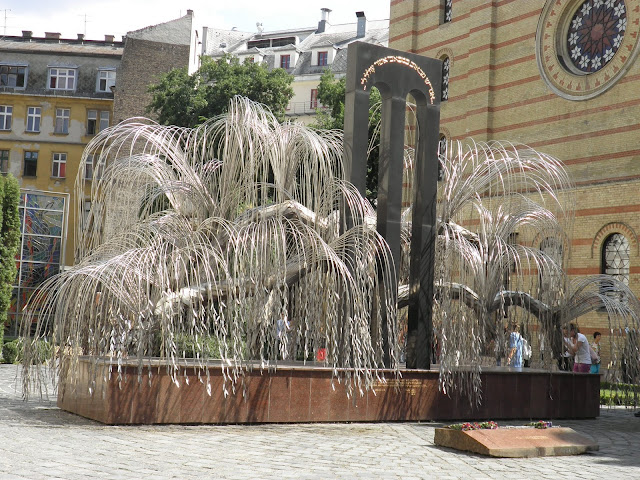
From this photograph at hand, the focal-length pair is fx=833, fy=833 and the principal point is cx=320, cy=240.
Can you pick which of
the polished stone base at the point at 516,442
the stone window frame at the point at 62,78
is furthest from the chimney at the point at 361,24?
the polished stone base at the point at 516,442

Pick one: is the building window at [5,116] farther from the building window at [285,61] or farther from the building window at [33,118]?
the building window at [285,61]

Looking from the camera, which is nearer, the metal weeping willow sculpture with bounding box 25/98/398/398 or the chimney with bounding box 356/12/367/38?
the metal weeping willow sculpture with bounding box 25/98/398/398

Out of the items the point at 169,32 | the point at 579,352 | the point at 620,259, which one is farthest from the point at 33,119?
the point at 579,352

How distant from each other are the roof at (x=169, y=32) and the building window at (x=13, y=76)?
25.7ft

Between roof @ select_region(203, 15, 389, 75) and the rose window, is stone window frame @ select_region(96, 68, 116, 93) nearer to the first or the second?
roof @ select_region(203, 15, 389, 75)

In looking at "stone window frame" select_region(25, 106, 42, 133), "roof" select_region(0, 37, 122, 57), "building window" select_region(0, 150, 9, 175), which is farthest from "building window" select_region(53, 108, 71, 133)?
"roof" select_region(0, 37, 122, 57)

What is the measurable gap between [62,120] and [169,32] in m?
8.50

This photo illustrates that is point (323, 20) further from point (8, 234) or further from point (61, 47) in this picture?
point (8, 234)

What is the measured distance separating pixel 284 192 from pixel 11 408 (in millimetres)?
5259

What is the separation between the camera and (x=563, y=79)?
24531mm

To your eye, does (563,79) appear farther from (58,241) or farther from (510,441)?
(58,241)

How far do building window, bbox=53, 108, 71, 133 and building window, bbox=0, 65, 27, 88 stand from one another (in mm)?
2972

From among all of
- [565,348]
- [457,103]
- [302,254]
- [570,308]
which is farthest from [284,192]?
[457,103]

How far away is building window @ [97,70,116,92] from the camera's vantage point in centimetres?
5009
